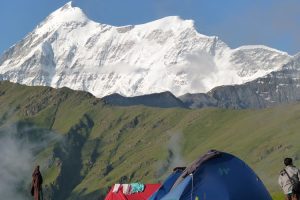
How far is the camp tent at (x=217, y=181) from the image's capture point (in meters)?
29.6

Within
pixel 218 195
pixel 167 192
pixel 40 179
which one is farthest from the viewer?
pixel 40 179

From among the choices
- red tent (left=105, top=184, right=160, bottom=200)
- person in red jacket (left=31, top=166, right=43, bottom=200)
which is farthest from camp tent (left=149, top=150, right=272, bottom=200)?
person in red jacket (left=31, top=166, right=43, bottom=200)

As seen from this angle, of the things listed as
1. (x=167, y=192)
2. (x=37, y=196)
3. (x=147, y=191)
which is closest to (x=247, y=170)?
(x=167, y=192)

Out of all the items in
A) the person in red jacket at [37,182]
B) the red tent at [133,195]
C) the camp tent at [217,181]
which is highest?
the person in red jacket at [37,182]

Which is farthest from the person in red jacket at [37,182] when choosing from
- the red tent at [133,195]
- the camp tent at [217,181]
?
the camp tent at [217,181]

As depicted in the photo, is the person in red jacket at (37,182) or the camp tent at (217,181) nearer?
the camp tent at (217,181)

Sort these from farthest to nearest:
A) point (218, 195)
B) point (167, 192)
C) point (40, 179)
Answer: point (40, 179) < point (167, 192) < point (218, 195)

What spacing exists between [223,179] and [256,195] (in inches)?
65.1

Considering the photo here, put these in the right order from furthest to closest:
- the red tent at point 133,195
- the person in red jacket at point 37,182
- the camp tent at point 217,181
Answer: the red tent at point 133,195 < the person in red jacket at point 37,182 < the camp tent at point 217,181

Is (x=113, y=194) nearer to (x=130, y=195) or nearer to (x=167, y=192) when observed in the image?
(x=130, y=195)

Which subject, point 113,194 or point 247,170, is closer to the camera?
point 247,170

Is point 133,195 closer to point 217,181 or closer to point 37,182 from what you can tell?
point 37,182

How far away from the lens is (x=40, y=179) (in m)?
37.2

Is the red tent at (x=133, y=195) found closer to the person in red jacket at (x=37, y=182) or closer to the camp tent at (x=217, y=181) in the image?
the person in red jacket at (x=37, y=182)
